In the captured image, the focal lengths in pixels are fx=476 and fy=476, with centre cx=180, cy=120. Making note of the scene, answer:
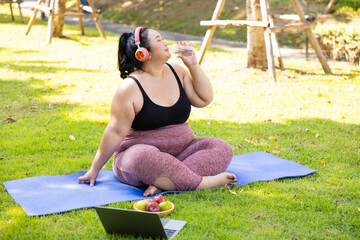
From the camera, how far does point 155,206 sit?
131 inches

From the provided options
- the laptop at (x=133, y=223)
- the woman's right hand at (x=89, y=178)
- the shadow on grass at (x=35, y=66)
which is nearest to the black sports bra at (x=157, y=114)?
the woman's right hand at (x=89, y=178)

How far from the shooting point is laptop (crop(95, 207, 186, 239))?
113 inches

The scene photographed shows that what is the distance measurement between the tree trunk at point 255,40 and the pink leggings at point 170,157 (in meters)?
4.74

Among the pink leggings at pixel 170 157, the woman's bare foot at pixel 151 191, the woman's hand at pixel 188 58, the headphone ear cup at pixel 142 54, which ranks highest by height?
the headphone ear cup at pixel 142 54

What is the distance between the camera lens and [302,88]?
25.2 ft

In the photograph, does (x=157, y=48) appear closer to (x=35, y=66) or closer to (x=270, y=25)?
(x=270, y=25)

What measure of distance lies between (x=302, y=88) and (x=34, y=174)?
15.8 ft

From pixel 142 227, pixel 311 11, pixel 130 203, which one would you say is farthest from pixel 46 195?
pixel 311 11

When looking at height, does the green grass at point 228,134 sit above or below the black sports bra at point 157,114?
below

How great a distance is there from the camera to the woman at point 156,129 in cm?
377

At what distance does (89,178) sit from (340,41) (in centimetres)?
745

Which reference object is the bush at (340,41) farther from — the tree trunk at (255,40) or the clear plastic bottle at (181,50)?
the clear plastic bottle at (181,50)

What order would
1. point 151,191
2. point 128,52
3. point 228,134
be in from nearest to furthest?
point 151,191 → point 128,52 → point 228,134

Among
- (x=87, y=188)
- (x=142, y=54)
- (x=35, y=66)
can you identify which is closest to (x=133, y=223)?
(x=87, y=188)
